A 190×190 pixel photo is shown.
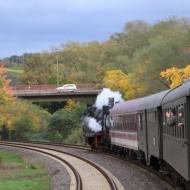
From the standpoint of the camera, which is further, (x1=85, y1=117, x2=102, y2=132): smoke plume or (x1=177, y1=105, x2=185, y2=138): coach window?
(x1=85, y1=117, x2=102, y2=132): smoke plume

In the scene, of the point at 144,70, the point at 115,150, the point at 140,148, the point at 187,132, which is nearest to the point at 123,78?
the point at 144,70

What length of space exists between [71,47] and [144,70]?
74.6 m

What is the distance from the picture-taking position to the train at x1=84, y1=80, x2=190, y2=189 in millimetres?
13391

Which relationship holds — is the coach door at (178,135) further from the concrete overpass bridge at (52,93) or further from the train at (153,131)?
the concrete overpass bridge at (52,93)

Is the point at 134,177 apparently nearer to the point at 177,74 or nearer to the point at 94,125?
the point at 94,125

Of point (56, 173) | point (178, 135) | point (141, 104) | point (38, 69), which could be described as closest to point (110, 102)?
point (56, 173)

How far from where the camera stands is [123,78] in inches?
2837

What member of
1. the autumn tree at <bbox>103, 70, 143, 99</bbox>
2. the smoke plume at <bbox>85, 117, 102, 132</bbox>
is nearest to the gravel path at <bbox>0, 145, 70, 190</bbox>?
the smoke plume at <bbox>85, 117, 102, 132</bbox>

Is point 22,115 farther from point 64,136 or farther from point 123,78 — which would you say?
point 123,78

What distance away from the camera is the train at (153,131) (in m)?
13.4

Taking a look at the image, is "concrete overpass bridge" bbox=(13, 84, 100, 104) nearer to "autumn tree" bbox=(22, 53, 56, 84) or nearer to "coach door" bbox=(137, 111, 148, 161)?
"autumn tree" bbox=(22, 53, 56, 84)

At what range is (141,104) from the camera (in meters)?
26.4

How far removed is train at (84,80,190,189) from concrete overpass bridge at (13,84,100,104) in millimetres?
46592

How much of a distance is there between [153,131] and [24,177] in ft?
23.1
